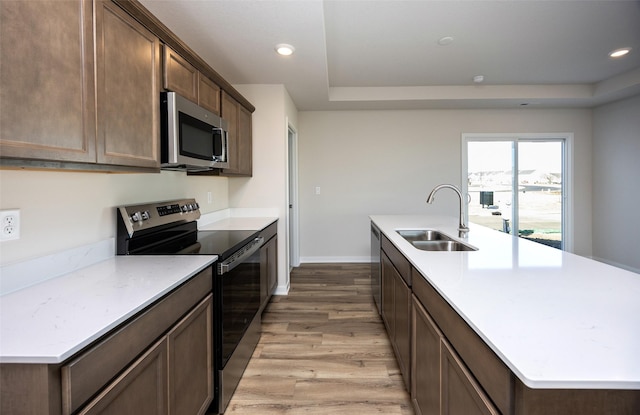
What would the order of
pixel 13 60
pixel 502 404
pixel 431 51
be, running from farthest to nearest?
1. pixel 431 51
2. pixel 13 60
3. pixel 502 404

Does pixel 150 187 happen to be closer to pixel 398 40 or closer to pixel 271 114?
pixel 271 114

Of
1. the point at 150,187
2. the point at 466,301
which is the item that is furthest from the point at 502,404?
the point at 150,187

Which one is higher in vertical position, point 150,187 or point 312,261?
point 150,187

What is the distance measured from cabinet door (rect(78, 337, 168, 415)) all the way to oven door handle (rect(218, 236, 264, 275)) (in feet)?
1.76

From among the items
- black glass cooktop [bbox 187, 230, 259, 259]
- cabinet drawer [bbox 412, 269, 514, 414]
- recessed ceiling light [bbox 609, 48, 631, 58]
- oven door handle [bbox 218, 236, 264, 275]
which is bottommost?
cabinet drawer [bbox 412, 269, 514, 414]

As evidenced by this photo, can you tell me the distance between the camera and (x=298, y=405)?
1.73 m

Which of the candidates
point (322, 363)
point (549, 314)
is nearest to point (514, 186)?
point (322, 363)

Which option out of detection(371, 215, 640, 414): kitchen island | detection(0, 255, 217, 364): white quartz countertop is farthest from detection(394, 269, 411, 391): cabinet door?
detection(0, 255, 217, 364): white quartz countertop

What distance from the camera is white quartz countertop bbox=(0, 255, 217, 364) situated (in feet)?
2.43

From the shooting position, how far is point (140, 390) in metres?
1.01

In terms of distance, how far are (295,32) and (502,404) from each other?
2.43m

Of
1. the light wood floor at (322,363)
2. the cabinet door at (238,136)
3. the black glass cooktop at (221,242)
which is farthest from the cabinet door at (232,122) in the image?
the light wood floor at (322,363)

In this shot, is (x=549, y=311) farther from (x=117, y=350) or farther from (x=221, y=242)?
(x=221, y=242)

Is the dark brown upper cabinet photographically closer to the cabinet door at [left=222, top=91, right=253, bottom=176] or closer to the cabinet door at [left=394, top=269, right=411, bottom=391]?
the cabinet door at [left=222, top=91, right=253, bottom=176]
